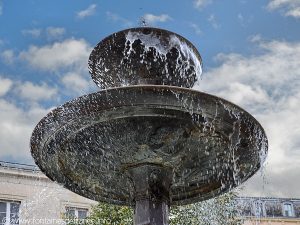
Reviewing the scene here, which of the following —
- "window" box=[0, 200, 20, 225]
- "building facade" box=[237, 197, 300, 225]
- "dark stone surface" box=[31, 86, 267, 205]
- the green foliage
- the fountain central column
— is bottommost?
the fountain central column

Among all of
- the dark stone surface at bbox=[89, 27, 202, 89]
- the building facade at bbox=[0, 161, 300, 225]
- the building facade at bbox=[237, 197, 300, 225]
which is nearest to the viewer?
the dark stone surface at bbox=[89, 27, 202, 89]

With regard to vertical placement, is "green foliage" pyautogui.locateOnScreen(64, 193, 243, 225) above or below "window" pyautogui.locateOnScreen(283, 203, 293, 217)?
below

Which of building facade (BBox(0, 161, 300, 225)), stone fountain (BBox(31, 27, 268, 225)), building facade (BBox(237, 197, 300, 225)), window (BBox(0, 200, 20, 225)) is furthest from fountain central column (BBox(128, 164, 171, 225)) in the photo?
building facade (BBox(237, 197, 300, 225))

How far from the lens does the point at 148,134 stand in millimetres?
7359

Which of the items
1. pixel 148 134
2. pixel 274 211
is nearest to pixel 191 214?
pixel 148 134

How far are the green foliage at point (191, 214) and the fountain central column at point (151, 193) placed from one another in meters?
12.4

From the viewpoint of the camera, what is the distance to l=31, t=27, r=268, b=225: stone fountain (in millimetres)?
6844

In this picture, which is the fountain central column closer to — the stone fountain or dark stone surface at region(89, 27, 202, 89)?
the stone fountain

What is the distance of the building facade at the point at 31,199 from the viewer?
29109 millimetres

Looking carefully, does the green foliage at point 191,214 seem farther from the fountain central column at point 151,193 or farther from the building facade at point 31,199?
the fountain central column at point 151,193

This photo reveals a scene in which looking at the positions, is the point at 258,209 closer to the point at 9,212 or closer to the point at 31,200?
the point at 31,200

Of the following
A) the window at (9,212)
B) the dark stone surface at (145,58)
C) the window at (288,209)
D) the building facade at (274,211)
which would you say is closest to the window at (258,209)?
the building facade at (274,211)

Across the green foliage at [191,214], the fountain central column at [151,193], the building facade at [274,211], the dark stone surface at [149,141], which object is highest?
the building facade at [274,211]

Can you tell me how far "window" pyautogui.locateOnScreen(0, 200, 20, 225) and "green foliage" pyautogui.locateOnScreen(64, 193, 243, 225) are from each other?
23.5 feet
